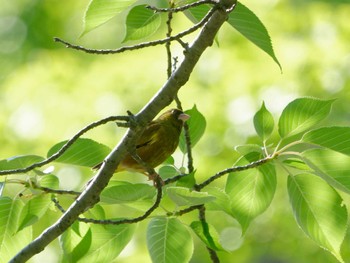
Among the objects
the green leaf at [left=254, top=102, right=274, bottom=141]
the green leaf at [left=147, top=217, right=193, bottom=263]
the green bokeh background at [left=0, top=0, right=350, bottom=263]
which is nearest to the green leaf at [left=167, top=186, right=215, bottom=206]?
the green leaf at [left=147, top=217, right=193, bottom=263]

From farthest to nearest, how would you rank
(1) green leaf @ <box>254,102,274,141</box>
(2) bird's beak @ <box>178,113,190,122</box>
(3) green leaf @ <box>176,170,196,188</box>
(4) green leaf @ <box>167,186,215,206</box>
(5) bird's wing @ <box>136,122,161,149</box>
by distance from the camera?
(5) bird's wing @ <box>136,122,161,149</box>, (2) bird's beak @ <box>178,113,190,122</box>, (1) green leaf @ <box>254,102,274,141</box>, (3) green leaf @ <box>176,170,196,188</box>, (4) green leaf @ <box>167,186,215,206</box>

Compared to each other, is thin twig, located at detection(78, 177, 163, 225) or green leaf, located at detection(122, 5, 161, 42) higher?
green leaf, located at detection(122, 5, 161, 42)

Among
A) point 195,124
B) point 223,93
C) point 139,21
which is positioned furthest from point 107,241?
point 223,93

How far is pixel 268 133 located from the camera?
2115 mm

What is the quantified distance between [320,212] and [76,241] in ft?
2.07

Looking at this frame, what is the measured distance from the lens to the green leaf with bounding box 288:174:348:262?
192 cm

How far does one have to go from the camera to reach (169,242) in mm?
1939

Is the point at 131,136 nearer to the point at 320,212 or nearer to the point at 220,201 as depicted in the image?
the point at 220,201

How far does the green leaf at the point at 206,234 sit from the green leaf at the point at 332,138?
34 centimetres

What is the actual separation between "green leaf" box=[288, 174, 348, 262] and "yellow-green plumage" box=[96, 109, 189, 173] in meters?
0.49

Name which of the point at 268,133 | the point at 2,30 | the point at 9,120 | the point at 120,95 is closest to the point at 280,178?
the point at 120,95

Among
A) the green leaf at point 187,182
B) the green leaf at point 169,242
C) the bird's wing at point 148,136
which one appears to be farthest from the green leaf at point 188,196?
the bird's wing at point 148,136

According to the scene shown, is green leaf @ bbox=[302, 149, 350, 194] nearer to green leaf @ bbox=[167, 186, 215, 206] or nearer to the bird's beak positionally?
green leaf @ bbox=[167, 186, 215, 206]

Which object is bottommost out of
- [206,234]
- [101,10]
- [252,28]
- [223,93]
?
[223,93]
